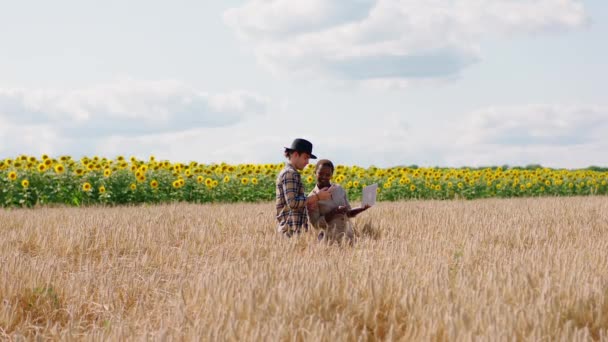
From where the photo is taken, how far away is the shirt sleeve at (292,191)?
22.2 ft

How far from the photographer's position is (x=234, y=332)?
127 inches

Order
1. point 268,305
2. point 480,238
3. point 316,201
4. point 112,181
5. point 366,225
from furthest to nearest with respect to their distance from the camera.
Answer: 1. point 112,181
2. point 366,225
3. point 480,238
4. point 316,201
5. point 268,305

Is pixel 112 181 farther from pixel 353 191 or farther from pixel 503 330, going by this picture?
pixel 503 330

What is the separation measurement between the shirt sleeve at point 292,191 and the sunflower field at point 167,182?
7832 mm

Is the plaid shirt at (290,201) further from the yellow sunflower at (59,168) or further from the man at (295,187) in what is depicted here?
the yellow sunflower at (59,168)

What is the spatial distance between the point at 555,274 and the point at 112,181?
445 inches

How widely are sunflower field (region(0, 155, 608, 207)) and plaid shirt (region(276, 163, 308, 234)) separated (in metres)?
7.42

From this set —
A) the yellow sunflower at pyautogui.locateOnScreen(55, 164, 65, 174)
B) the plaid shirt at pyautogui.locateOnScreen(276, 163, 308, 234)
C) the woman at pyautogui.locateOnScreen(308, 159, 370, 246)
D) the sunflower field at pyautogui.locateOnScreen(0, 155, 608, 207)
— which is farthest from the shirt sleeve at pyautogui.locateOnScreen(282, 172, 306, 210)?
the yellow sunflower at pyautogui.locateOnScreen(55, 164, 65, 174)

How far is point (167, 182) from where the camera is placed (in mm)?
15039

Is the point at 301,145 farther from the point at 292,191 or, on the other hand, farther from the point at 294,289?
the point at 294,289

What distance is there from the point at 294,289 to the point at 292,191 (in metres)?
2.93

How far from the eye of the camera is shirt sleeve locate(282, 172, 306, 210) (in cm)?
678

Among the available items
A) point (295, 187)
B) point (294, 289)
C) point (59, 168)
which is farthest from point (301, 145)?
point (59, 168)

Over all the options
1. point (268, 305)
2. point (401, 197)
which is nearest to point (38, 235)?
point (268, 305)
